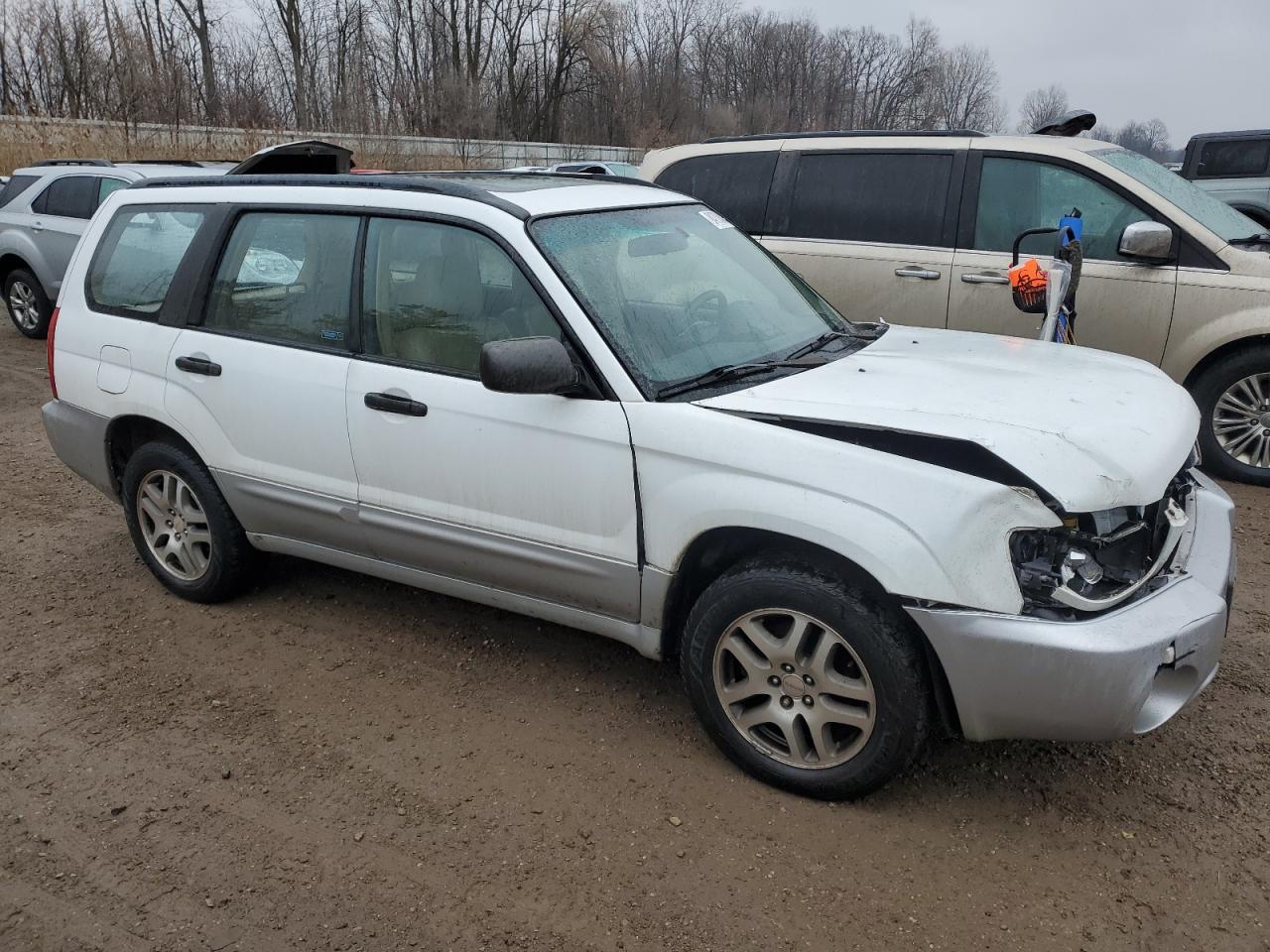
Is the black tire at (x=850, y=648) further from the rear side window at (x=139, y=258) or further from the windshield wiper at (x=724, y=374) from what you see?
the rear side window at (x=139, y=258)

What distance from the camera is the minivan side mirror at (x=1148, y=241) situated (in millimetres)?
5684

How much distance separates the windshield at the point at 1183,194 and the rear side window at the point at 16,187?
35.2 ft

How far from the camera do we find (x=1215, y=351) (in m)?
5.97

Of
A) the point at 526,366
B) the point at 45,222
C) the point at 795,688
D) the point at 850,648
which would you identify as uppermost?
the point at 526,366

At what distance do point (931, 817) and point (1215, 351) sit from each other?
166 inches

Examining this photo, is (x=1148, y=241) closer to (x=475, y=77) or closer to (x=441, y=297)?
(x=441, y=297)

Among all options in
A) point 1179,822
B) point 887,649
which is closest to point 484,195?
point 887,649

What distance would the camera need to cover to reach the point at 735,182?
7.07m

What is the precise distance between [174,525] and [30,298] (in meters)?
8.38

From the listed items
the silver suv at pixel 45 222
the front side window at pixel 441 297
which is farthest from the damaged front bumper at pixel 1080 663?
the silver suv at pixel 45 222

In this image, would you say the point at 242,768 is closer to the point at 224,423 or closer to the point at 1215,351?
the point at 224,423

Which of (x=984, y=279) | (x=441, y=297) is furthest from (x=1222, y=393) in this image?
(x=441, y=297)

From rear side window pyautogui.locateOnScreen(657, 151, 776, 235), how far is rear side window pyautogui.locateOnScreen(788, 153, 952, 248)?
0.24 m

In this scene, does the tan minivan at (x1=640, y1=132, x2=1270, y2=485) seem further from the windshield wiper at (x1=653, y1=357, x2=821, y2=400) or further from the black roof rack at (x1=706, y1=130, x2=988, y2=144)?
the windshield wiper at (x1=653, y1=357, x2=821, y2=400)
